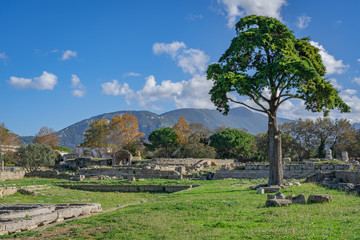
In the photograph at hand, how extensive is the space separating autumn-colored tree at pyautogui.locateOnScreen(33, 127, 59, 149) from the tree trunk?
71.9 metres

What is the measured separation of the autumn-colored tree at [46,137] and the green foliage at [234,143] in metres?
41.3

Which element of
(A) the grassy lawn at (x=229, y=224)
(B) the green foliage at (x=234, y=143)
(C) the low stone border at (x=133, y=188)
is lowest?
(C) the low stone border at (x=133, y=188)

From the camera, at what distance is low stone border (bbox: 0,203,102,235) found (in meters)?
10.8

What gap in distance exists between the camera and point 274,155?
788 inches

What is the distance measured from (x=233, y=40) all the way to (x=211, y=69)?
2329 mm

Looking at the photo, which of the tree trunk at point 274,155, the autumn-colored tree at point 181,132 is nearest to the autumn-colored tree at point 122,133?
the autumn-colored tree at point 181,132

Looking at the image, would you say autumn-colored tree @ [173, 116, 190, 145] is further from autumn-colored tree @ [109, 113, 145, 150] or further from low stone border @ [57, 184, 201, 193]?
low stone border @ [57, 184, 201, 193]

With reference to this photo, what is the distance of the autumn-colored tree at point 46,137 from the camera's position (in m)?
81.4

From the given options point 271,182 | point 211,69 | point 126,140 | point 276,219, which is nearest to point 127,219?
point 276,219

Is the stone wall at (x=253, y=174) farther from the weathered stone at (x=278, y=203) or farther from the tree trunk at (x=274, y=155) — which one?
the weathered stone at (x=278, y=203)

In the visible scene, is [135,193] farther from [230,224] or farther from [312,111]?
[230,224]

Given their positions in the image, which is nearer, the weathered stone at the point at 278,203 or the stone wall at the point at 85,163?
the weathered stone at the point at 278,203

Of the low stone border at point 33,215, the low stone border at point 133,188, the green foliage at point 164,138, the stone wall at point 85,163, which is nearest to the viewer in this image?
the low stone border at point 33,215

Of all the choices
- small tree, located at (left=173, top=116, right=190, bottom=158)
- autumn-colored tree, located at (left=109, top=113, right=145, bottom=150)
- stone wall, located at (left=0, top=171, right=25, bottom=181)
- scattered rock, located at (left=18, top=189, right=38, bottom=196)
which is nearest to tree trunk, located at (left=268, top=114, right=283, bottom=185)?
scattered rock, located at (left=18, top=189, right=38, bottom=196)
